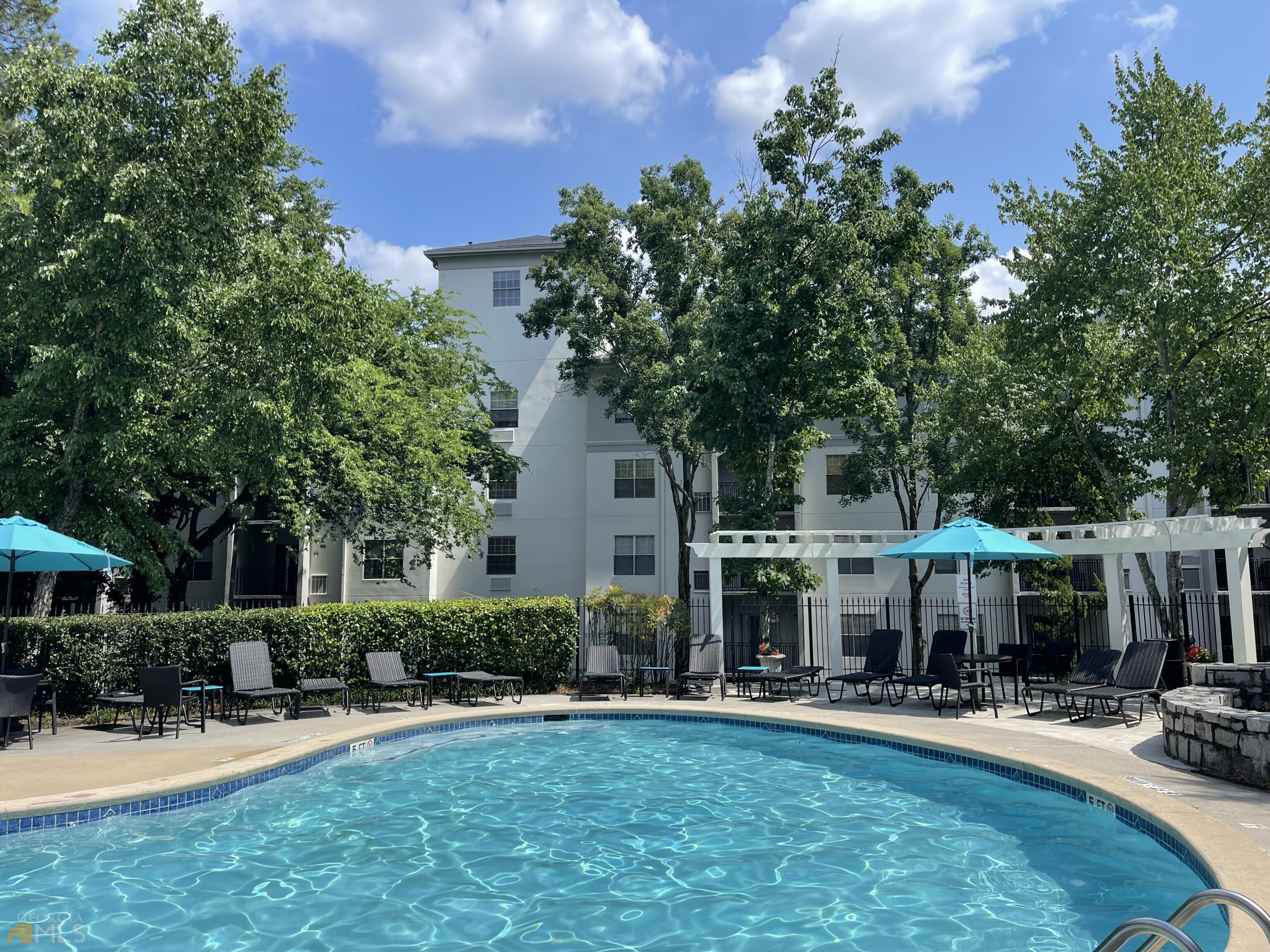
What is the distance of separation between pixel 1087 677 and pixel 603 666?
760cm

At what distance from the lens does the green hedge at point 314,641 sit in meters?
12.0

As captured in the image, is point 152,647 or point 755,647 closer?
point 152,647

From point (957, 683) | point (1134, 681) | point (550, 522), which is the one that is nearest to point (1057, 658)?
point (1134, 681)

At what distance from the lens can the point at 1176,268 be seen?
52.6ft

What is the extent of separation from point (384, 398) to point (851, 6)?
46.8 feet

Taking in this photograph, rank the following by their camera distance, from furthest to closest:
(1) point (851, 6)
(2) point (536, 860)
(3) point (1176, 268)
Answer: (3) point (1176, 268) → (1) point (851, 6) → (2) point (536, 860)

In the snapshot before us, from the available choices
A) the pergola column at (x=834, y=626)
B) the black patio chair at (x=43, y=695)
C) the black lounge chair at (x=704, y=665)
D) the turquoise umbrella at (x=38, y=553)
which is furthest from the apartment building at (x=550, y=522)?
the turquoise umbrella at (x=38, y=553)

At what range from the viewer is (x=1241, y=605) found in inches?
519

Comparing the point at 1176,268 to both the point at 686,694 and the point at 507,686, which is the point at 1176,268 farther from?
the point at 507,686

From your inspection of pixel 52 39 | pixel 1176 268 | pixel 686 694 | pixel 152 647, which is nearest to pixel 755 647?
pixel 686 694

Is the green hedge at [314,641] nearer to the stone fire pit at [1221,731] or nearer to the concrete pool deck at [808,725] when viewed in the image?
the concrete pool deck at [808,725]

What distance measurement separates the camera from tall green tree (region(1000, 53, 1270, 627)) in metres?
16.0

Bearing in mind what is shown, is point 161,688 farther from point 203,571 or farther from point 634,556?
point 203,571

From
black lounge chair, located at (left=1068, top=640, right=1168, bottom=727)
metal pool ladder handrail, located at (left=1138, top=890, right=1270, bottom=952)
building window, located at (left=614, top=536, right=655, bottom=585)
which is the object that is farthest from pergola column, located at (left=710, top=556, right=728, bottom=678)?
building window, located at (left=614, top=536, right=655, bottom=585)
